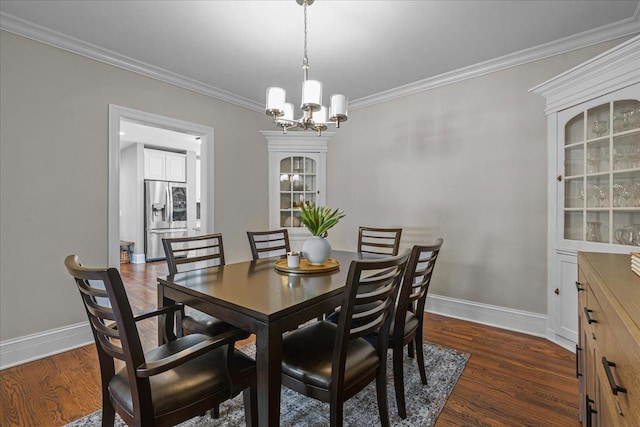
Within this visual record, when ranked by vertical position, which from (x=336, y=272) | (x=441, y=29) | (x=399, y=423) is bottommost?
(x=399, y=423)

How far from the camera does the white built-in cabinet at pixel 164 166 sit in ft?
21.6

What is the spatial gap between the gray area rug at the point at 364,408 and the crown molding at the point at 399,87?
2766 mm

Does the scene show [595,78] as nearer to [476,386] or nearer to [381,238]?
[381,238]

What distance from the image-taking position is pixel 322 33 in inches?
95.3

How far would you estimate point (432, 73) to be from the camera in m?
3.16

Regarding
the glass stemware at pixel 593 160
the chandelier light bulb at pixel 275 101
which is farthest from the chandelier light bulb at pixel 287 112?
the glass stemware at pixel 593 160

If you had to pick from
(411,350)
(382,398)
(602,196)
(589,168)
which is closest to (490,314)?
(411,350)

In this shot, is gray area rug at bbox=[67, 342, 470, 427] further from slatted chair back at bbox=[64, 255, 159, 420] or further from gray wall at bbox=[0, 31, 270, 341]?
gray wall at bbox=[0, 31, 270, 341]

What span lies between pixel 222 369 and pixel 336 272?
87 centimetres

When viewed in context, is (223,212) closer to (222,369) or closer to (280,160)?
(280,160)

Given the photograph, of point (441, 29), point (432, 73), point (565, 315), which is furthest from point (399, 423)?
point (432, 73)

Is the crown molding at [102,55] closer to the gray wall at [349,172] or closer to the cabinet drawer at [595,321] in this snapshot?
the gray wall at [349,172]

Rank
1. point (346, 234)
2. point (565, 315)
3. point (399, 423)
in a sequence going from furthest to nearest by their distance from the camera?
1. point (346, 234)
2. point (565, 315)
3. point (399, 423)

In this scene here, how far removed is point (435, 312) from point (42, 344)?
3670mm
